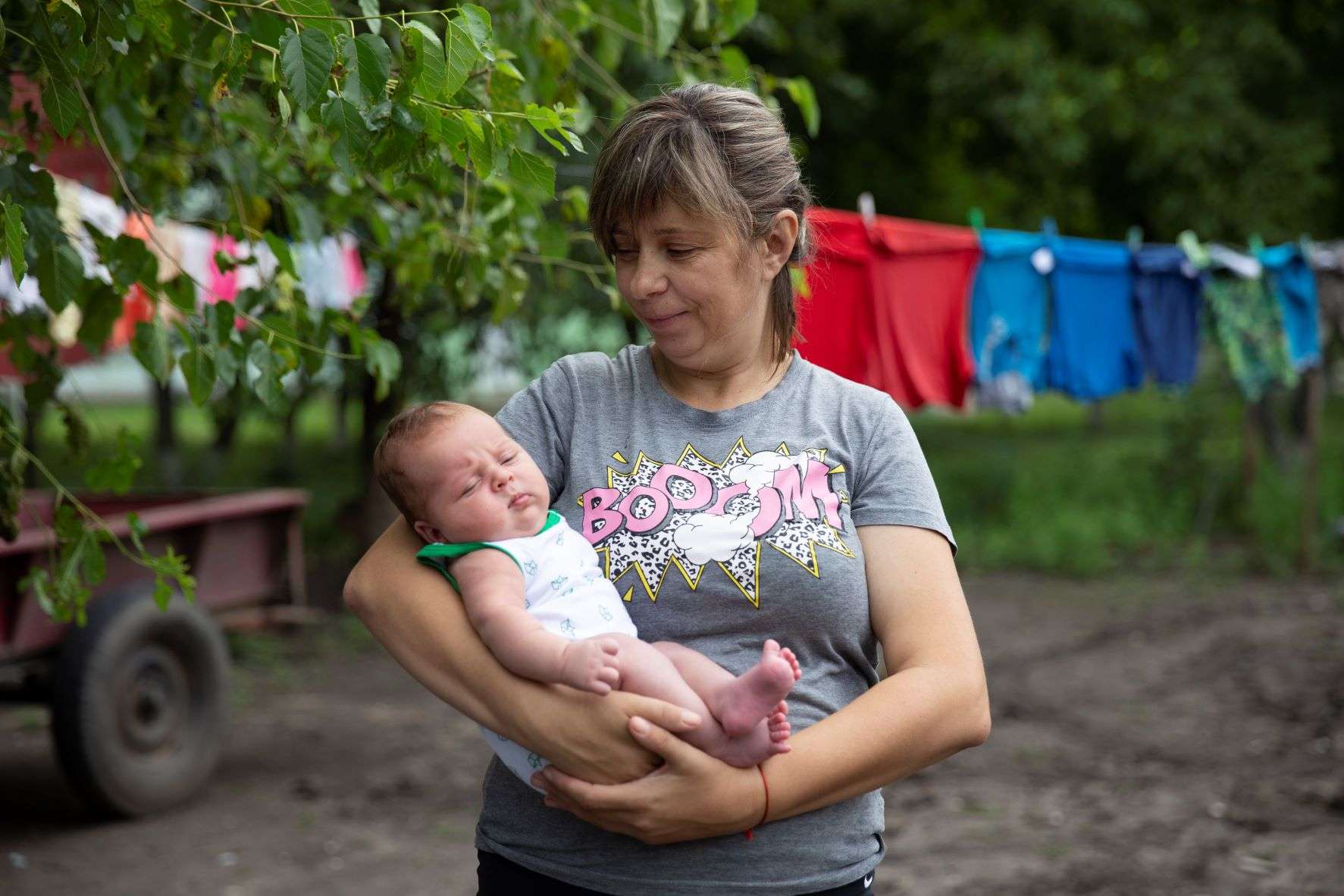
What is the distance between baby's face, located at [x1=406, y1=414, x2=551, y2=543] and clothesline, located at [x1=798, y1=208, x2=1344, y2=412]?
3.80 meters

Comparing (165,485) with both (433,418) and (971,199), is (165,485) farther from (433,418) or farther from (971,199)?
(433,418)

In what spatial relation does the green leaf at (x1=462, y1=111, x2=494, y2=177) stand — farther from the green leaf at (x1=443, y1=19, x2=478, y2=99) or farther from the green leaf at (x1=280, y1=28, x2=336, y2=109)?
the green leaf at (x1=280, y1=28, x2=336, y2=109)

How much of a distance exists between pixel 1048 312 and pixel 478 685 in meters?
6.52

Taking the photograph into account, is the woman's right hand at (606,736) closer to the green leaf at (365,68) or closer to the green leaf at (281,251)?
the green leaf at (365,68)

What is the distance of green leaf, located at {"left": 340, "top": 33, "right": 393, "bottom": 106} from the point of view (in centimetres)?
166

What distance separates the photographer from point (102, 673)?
16.4 ft

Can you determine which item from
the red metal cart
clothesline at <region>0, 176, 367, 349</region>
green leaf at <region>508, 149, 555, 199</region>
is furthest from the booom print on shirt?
the red metal cart

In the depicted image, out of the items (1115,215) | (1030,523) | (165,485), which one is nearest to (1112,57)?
(1115,215)

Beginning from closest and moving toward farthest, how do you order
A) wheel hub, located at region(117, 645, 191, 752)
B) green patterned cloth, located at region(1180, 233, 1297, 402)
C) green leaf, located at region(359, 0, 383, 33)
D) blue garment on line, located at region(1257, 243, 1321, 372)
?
green leaf, located at region(359, 0, 383, 33) < wheel hub, located at region(117, 645, 191, 752) < green patterned cloth, located at region(1180, 233, 1297, 402) < blue garment on line, located at region(1257, 243, 1321, 372)

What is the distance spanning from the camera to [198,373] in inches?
92.4

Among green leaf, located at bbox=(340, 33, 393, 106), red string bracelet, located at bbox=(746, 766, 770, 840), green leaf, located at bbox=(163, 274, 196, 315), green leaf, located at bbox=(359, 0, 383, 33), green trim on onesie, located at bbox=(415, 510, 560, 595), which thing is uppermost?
green leaf, located at bbox=(359, 0, 383, 33)

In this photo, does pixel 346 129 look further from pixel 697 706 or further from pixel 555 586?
pixel 697 706

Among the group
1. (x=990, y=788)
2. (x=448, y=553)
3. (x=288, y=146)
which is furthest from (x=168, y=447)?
(x=448, y=553)

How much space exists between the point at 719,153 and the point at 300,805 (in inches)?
177
